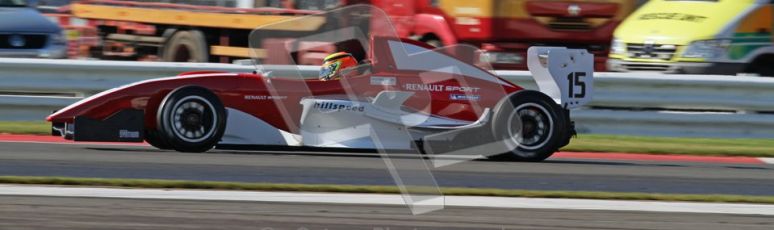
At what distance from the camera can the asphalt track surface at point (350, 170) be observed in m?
8.41

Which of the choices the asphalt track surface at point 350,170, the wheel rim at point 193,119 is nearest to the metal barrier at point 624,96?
the asphalt track surface at point 350,170

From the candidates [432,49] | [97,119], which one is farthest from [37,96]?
[432,49]

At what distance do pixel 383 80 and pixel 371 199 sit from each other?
7.96 ft

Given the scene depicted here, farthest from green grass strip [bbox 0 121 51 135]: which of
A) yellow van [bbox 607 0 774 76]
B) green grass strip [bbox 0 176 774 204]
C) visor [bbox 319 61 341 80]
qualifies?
yellow van [bbox 607 0 774 76]

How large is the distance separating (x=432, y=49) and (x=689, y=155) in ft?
9.48

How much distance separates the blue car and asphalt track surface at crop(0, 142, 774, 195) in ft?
20.7

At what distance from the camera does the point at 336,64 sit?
389 inches

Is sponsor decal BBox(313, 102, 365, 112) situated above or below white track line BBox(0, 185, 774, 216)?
above

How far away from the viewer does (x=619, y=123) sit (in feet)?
41.2

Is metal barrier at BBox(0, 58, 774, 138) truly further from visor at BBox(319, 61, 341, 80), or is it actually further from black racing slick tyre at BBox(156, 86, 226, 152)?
black racing slick tyre at BBox(156, 86, 226, 152)

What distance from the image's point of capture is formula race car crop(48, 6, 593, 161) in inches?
378

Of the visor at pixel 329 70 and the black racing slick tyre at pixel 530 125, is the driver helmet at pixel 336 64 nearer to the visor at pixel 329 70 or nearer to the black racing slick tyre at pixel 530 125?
the visor at pixel 329 70

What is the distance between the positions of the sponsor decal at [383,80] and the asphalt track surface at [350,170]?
56 cm

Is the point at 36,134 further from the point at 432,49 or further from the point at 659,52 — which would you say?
the point at 659,52
